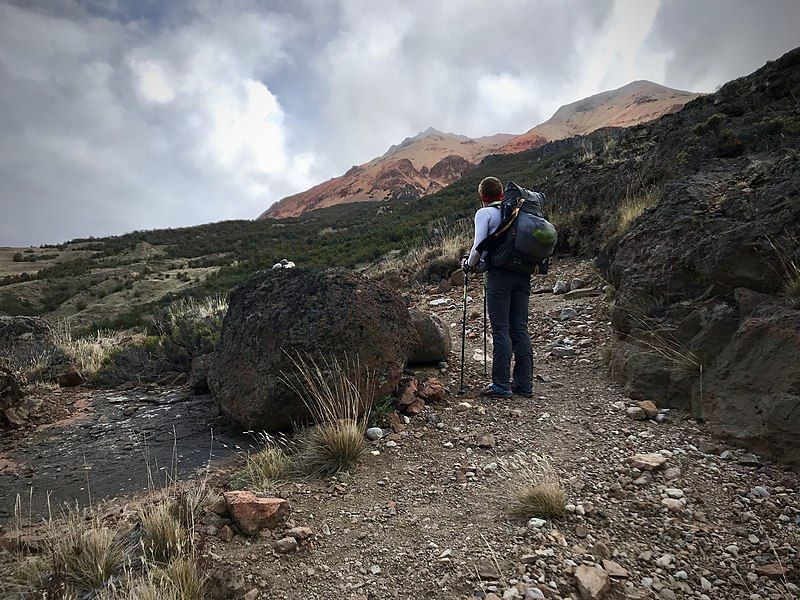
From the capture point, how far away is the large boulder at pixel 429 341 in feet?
16.6

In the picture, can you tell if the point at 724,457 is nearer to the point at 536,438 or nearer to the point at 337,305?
the point at 536,438

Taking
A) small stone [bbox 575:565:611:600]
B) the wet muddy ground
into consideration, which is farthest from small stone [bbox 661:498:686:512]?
the wet muddy ground

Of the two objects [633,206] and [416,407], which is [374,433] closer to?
[416,407]

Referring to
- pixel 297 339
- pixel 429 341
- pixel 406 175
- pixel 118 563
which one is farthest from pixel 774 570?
pixel 406 175

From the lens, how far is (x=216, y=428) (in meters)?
4.42

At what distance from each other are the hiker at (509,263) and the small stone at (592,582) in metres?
2.25

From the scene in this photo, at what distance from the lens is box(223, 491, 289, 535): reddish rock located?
8.45ft

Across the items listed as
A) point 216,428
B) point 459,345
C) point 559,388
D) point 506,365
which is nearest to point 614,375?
point 559,388

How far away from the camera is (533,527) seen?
8.02 ft

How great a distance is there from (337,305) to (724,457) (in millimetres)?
3047

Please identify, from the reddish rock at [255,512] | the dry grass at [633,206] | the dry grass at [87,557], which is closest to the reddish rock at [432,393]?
the reddish rock at [255,512]

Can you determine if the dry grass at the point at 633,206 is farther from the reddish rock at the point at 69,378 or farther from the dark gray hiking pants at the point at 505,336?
the reddish rock at the point at 69,378

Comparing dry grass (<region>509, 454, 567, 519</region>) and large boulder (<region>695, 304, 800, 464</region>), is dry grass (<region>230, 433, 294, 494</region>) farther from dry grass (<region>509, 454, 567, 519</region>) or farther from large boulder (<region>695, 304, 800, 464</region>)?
large boulder (<region>695, 304, 800, 464</region>)

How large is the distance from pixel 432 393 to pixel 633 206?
16.9 ft
